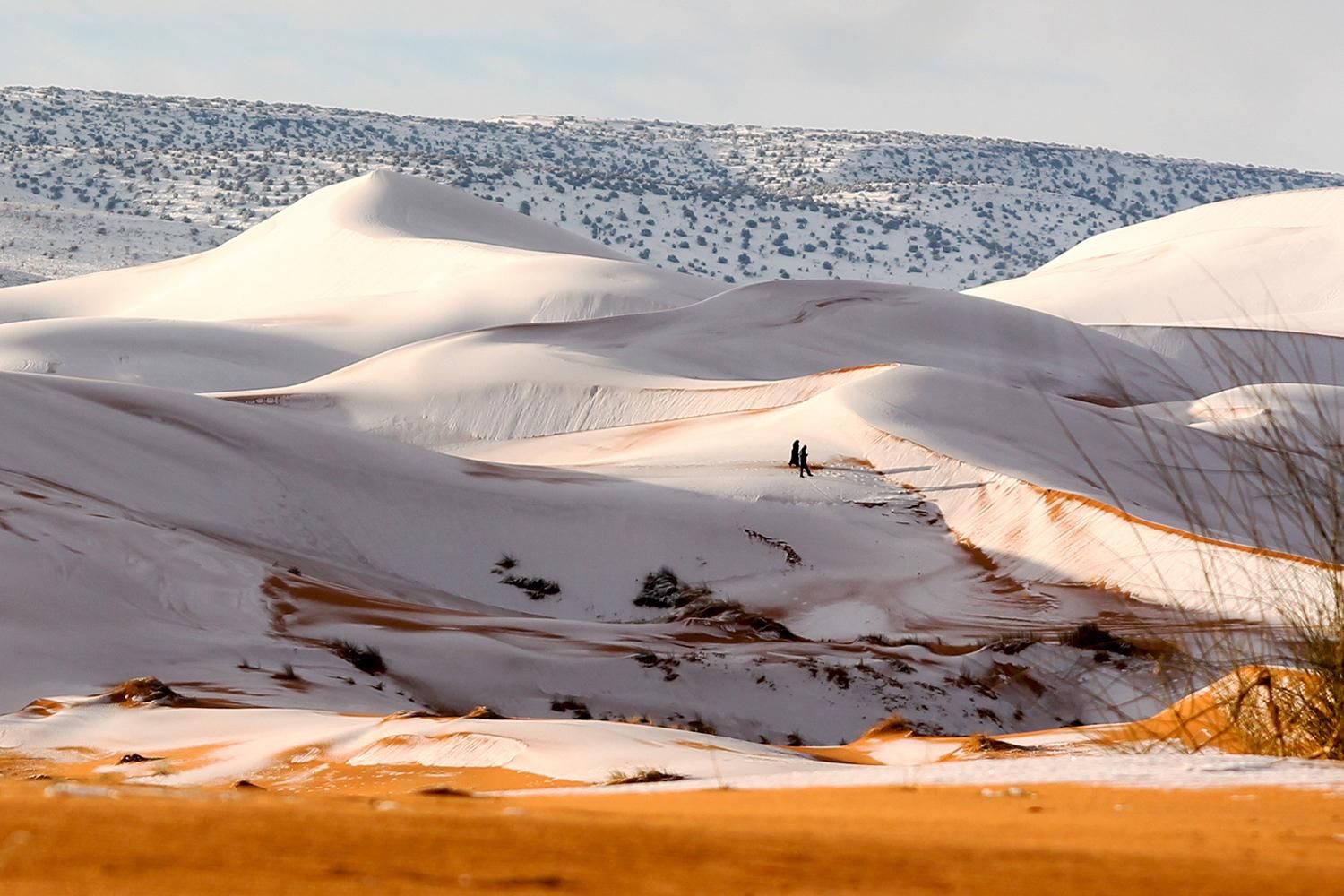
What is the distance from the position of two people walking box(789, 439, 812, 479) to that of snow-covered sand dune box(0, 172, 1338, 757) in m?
0.20

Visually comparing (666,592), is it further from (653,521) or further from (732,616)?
(732,616)

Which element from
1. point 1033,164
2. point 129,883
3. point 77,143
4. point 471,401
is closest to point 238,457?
point 471,401

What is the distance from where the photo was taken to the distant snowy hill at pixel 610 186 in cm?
6788

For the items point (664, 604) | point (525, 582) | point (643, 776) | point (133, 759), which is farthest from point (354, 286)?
point (643, 776)

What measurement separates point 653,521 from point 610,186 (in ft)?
212

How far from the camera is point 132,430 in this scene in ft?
51.0

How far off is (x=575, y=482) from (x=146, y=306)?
31.3 m

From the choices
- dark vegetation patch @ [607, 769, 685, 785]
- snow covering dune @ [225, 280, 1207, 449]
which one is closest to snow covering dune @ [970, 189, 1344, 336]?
snow covering dune @ [225, 280, 1207, 449]

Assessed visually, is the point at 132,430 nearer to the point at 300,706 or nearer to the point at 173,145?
the point at 300,706

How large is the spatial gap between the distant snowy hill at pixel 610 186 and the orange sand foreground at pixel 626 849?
184 ft

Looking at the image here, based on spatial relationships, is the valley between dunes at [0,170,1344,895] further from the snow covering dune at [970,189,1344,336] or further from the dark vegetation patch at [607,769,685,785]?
the snow covering dune at [970,189,1344,336]

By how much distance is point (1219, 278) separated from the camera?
44531mm

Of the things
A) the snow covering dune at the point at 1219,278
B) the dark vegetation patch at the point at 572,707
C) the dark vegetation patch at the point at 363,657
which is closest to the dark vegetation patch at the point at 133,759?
the dark vegetation patch at the point at 363,657

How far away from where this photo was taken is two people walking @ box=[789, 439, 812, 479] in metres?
18.1
